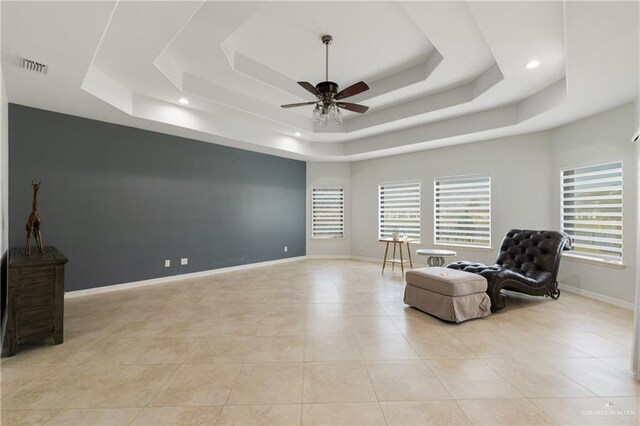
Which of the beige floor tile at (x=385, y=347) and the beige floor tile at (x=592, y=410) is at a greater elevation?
the beige floor tile at (x=592, y=410)

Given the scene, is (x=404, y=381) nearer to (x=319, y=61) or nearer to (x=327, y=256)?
(x=319, y=61)

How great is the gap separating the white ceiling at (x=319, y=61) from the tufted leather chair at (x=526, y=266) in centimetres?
189

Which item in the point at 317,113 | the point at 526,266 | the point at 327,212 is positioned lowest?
the point at 526,266

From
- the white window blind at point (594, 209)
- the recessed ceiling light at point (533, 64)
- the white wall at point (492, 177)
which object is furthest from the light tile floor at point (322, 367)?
the recessed ceiling light at point (533, 64)

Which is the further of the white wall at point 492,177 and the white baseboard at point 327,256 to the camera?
the white baseboard at point 327,256

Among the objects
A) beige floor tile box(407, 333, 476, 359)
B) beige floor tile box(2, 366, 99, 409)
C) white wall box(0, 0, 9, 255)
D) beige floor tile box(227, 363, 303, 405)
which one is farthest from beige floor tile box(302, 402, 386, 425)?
white wall box(0, 0, 9, 255)

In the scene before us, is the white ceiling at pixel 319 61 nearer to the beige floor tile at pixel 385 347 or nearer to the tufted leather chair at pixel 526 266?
the tufted leather chair at pixel 526 266

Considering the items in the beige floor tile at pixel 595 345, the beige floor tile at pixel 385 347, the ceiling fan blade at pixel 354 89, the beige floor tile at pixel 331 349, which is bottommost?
the beige floor tile at pixel 331 349

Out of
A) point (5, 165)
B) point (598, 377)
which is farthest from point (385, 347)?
point (5, 165)

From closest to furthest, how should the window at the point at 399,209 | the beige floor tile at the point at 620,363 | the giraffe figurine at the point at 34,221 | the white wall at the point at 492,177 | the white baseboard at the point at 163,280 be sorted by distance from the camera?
the beige floor tile at the point at 620,363 → the giraffe figurine at the point at 34,221 → the white baseboard at the point at 163,280 → the white wall at the point at 492,177 → the window at the point at 399,209

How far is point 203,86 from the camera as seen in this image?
454 centimetres

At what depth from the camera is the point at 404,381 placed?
2.25 metres

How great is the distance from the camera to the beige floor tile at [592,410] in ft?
5.99

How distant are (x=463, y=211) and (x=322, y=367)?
16.9 feet
